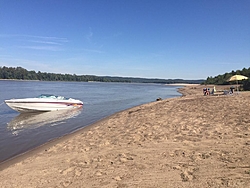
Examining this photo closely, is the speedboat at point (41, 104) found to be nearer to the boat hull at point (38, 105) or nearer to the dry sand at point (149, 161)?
the boat hull at point (38, 105)

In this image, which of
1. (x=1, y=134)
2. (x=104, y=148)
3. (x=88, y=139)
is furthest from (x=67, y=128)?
(x=104, y=148)

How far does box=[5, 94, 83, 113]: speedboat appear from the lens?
17.3 m

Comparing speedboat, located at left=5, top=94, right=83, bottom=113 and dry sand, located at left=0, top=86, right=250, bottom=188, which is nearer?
dry sand, located at left=0, top=86, right=250, bottom=188

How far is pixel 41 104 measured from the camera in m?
18.4

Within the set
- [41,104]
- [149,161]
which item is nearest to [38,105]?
[41,104]

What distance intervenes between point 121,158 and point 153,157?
34.5 inches

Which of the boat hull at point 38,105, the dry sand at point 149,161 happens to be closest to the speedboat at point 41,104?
the boat hull at point 38,105

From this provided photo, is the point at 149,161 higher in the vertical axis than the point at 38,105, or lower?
lower

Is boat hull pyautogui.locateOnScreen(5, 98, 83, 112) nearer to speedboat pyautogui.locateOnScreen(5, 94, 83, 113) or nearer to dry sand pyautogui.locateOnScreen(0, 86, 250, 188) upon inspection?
speedboat pyautogui.locateOnScreen(5, 94, 83, 113)

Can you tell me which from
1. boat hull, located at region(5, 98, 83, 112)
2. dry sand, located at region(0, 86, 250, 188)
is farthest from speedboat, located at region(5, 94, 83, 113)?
dry sand, located at region(0, 86, 250, 188)

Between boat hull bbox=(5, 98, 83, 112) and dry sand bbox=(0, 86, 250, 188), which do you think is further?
boat hull bbox=(5, 98, 83, 112)

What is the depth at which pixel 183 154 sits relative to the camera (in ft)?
17.8

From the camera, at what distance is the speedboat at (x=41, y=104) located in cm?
1728

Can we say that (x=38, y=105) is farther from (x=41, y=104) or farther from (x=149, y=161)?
(x=149, y=161)
